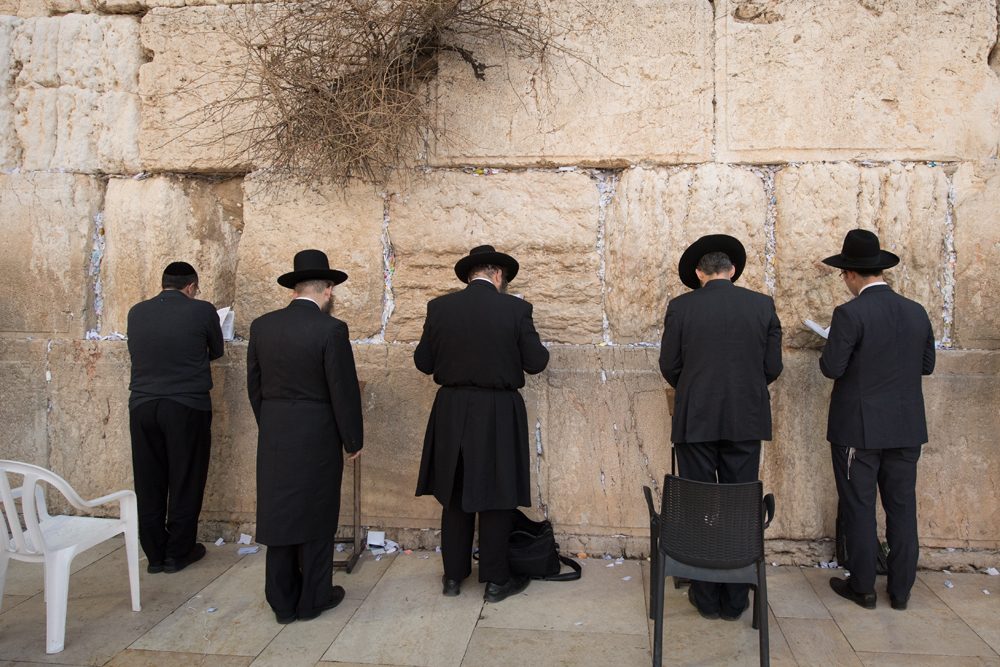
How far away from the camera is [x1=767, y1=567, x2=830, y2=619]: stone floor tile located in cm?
325

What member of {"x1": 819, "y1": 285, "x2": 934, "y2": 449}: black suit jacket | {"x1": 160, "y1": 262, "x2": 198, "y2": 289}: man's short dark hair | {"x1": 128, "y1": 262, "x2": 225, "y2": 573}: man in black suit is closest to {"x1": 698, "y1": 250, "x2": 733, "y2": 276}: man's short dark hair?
{"x1": 819, "y1": 285, "x2": 934, "y2": 449}: black suit jacket

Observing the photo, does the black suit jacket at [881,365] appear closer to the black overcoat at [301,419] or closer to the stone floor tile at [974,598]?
the stone floor tile at [974,598]

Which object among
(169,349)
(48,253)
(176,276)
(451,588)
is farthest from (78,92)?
(451,588)

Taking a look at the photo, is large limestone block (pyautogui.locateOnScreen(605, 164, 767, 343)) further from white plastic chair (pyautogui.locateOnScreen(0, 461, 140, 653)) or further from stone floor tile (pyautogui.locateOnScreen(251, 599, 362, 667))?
white plastic chair (pyautogui.locateOnScreen(0, 461, 140, 653))

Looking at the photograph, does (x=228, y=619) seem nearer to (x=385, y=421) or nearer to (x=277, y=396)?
(x=277, y=396)

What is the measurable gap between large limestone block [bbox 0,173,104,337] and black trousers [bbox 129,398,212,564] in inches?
46.2

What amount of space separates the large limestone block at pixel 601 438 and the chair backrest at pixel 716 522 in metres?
1.41

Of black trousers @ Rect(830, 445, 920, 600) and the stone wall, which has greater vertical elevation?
the stone wall

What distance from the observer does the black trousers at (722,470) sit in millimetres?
3180

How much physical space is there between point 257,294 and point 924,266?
3.96 m

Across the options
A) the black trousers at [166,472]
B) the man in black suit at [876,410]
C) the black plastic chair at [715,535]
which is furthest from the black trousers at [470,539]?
the man in black suit at [876,410]

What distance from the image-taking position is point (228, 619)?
3.21 meters

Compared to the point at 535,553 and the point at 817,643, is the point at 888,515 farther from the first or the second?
the point at 535,553

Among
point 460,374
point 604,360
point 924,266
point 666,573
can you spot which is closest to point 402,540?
point 460,374
